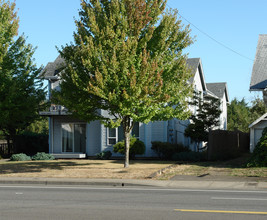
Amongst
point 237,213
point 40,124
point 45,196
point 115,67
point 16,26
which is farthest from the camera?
point 40,124

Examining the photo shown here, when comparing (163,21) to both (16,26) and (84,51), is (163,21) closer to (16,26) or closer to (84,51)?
(84,51)

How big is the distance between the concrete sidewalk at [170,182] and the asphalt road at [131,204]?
1175mm

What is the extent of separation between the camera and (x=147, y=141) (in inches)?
1139

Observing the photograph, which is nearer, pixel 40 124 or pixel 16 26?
pixel 16 26

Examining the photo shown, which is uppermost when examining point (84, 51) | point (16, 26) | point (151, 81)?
point (16, 26)

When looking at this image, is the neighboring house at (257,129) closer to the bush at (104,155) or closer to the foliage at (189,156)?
the foliage at (189,156)

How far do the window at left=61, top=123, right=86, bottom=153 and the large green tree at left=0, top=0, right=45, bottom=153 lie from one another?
9.14ft

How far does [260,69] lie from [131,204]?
17.5 meters

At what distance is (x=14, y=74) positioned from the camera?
29.1 metres

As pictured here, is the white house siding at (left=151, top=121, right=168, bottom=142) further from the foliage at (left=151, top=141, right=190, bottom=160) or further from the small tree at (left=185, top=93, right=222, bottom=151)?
the small tree at (left=185, top=93, right=222, bottom=151)

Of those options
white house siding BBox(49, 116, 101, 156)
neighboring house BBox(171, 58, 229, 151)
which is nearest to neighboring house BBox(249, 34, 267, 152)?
neighboring house BBox(171, 58, 229, 151)

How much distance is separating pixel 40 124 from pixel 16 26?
2348cm

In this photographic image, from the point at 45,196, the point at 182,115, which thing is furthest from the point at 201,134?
the point at 45,196

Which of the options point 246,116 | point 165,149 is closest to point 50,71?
point 165,149
